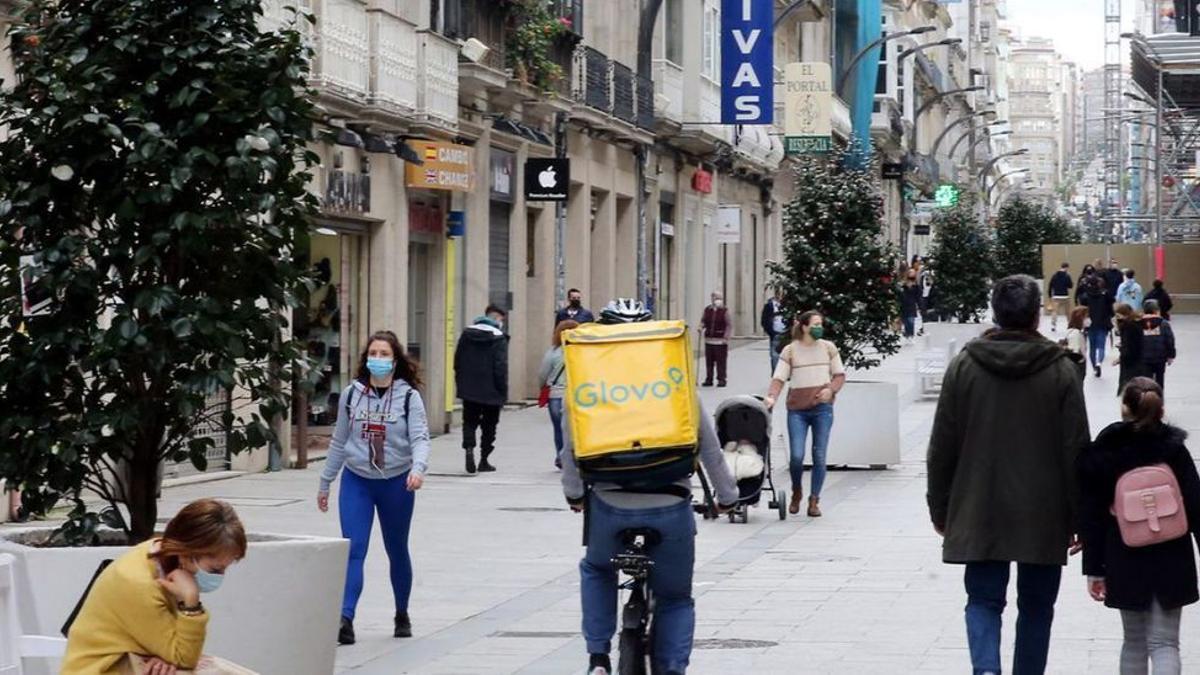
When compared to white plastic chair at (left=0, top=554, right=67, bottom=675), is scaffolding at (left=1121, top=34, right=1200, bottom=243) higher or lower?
higher

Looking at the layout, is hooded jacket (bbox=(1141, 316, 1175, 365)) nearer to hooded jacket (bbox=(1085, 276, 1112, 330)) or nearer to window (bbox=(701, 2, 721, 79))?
hooded jacket (bbox=(1085, 276, 1112, 330))

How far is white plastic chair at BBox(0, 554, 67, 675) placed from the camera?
7.49m

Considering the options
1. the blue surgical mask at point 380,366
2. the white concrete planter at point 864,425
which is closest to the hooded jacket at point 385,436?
the blue surgical mask at point 380,366

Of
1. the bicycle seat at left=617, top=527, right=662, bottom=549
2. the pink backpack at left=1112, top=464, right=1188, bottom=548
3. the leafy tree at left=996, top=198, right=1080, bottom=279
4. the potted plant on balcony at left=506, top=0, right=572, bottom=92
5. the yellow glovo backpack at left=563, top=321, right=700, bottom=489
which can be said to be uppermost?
the potted plant on balcony at left=506, top=0, right=572, bottom=92

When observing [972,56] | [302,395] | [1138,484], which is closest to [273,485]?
[302,395]

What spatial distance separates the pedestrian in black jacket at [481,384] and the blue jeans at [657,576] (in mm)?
14762

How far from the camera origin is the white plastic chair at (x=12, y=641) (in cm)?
749

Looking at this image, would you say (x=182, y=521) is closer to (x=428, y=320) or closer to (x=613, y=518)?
(x=613, y=518)

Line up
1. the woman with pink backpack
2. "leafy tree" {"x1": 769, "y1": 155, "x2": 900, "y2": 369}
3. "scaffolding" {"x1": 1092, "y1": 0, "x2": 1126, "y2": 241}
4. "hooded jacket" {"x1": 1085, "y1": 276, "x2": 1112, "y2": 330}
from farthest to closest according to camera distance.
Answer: "scaffolding" {"x1": 1092, "y1": 0, "x2": 1126, "y2": 241} < "hooded jacket" {"x1": 1085, "y1": 276, "x2": 1112, "y2": 330} < "leafy tree" {"x1": 769, "y1": 155, "x2": 900, "y2": 369} < the woman with pink backpack

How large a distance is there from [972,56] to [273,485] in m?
119

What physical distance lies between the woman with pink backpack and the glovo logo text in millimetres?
1501

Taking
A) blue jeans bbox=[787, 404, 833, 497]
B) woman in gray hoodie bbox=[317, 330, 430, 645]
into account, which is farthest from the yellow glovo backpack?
blue jeans bbox=[787, 404, 833, 497]

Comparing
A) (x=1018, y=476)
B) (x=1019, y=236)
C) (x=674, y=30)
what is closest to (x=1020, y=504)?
(x=1018, y=476)

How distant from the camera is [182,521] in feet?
20.1
